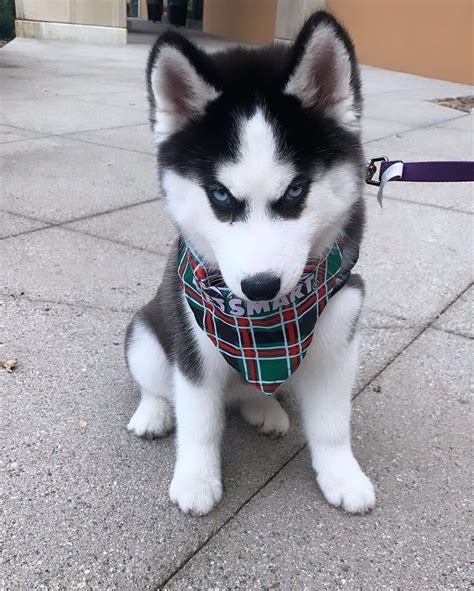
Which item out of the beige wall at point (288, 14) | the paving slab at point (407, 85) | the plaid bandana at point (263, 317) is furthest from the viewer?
the beige wall at point (288, 14)

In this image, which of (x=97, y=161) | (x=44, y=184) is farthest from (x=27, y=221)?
(x=97, y=161)

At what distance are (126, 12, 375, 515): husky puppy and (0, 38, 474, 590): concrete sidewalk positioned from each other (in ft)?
0.50

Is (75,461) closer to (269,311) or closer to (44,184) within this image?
(269,311)

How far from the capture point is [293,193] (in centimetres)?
201

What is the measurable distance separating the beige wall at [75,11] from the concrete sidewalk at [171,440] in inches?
505

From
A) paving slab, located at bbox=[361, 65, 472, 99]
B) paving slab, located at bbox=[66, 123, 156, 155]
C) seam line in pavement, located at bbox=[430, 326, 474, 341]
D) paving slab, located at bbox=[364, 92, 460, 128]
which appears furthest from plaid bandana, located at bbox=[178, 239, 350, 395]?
paving slab, located at bbox=[361, 65, 472, 99]

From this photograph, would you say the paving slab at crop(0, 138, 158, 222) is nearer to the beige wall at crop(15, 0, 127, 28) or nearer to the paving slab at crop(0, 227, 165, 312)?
the paving slab at crop(0, 227, 165, 312)

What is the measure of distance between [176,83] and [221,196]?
1.48 feet

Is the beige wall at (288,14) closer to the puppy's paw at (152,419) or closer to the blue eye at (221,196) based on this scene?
the puppy's paw at (152,419)

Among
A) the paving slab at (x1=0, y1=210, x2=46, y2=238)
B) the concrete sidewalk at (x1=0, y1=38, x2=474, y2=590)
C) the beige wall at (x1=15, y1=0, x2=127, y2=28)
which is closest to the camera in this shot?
the concrete sidewalk at (x1=0, y1=38, x2=474, y2=590)

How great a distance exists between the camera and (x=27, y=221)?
5.05 meters

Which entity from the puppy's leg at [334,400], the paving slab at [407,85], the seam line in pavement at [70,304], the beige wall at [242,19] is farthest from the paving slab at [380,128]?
the beige wall at [242,19]

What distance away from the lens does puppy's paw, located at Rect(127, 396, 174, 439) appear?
279cm

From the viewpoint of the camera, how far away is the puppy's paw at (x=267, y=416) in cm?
286
